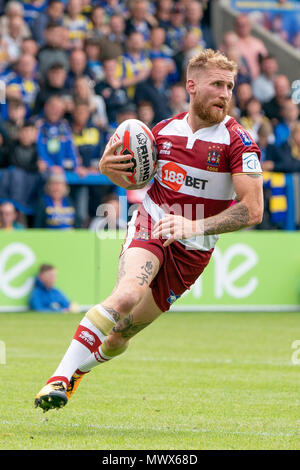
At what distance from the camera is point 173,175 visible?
248 inches

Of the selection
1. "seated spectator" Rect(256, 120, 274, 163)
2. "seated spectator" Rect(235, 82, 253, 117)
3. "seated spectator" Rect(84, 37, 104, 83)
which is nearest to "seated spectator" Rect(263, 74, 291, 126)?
"seated spectator" Rect(235, 82, 253, 117)

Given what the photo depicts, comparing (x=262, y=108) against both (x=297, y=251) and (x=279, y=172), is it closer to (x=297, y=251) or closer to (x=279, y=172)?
(x=279, y=172)

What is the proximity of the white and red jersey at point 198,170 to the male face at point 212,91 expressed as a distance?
0.12m

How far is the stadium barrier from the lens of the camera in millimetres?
13602

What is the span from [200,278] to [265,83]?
17.2 ft

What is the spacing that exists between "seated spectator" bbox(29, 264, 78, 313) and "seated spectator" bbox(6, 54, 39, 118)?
2865 millimetres

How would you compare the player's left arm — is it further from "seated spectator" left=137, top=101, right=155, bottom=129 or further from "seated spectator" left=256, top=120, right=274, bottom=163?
"seated spectator" left=256, top=120, right=274, bottom=163

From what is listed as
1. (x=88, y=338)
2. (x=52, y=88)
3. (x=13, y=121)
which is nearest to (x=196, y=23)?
(x=52, y=88)

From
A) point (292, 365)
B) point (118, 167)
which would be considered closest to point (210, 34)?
point (292, 365)

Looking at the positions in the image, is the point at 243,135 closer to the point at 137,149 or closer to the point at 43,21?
the point at 137,149

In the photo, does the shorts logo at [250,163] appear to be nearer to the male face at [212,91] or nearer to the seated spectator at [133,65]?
the male face at [212,91]

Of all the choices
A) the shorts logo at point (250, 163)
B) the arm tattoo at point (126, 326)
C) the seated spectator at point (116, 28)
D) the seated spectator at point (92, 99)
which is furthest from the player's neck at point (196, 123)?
the seated spectator at point (116, 28)

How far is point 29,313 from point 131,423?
7943 mm

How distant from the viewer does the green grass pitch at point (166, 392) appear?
521cm
